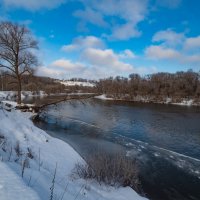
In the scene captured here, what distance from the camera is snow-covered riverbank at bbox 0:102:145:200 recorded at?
15.3ft

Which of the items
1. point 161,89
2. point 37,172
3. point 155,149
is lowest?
point 155,149

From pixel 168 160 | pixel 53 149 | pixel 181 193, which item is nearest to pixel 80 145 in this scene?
pixel 53 149

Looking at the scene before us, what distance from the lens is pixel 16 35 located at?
99.4 ft

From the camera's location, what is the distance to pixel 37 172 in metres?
7.29

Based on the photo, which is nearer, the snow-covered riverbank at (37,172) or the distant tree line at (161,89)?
the snow-covered riverbank at (37,172)

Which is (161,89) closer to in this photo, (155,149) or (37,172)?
(155,149)

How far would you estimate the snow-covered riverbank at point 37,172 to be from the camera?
15.3ft

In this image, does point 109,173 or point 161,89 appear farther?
point 161,89

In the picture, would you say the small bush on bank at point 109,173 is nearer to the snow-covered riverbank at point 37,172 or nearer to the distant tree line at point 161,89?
the snow-covered riverbank at point 37,172

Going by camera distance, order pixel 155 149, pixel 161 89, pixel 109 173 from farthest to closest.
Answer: pixel 161 89 → pixel 155 149 → pixel 109 173

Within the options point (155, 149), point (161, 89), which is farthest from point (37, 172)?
point (161, 89)

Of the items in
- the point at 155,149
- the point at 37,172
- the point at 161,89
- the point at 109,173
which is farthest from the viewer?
the point at 161,89

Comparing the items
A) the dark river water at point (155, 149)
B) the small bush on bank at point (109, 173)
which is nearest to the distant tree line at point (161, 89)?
the dark river water at point (155, 149)

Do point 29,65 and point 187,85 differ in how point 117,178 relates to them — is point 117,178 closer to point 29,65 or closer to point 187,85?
point 29,65
